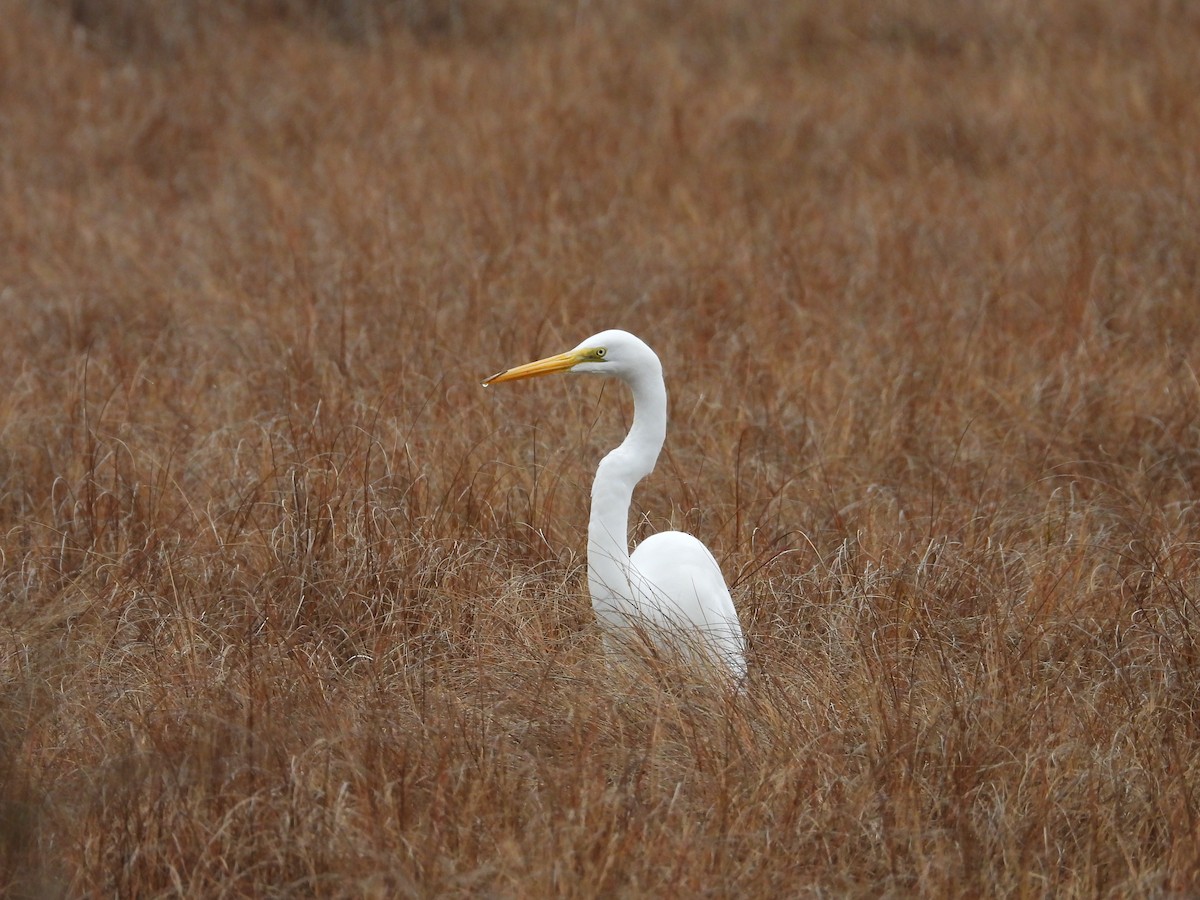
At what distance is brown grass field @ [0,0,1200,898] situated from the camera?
6.86 feet

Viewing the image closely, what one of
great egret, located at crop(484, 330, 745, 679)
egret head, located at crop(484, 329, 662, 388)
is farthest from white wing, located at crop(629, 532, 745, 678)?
egret head, located at crop(484, 329, 662, 388)

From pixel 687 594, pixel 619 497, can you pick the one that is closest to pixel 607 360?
pixel 619 497

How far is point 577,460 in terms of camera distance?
11.2 feet

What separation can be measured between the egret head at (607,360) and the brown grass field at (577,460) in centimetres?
45

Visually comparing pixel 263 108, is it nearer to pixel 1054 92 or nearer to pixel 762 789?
pixel 1054 92

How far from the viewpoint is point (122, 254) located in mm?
4973

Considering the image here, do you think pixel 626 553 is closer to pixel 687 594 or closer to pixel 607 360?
pixel 687 594

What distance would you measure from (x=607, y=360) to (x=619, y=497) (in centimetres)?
24

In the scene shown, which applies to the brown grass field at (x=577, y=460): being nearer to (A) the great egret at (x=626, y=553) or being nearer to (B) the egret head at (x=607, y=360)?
(A) the great egret at (x=626, y=553)

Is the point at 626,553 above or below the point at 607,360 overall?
below

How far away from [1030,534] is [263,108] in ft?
14.5

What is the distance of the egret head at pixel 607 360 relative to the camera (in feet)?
8.20

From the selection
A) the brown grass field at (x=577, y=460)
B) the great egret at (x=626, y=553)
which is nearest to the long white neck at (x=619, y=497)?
the great egret at (x=626, y=553)

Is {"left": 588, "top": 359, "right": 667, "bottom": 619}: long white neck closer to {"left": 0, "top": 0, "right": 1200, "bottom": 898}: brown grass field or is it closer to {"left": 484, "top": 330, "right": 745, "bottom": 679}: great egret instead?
{"left": 484, "top": 330, "right": 745, "bottom": 679}: great egret
